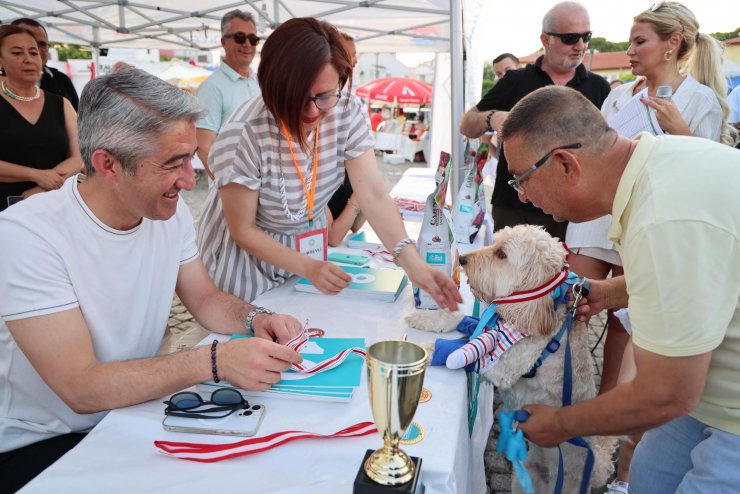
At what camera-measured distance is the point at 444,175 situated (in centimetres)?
206

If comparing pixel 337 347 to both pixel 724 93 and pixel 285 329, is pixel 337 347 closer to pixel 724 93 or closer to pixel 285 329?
pixel 285 329

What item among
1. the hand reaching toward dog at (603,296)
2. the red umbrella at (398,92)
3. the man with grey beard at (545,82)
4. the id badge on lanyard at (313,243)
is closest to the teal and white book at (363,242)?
the id badge on lanyard at (313,243)

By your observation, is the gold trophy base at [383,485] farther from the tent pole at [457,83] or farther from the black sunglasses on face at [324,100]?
the tent pole at [457,83]

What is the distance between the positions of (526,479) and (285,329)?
0.77 meters

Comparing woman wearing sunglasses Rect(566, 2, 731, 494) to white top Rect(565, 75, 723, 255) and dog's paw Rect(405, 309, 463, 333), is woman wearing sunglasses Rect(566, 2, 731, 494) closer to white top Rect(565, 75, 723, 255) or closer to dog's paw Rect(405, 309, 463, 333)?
white top Rect(565, 75, 723, 255)

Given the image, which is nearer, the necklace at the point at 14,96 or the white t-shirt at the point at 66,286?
the white t-shirt at the point at 66,286

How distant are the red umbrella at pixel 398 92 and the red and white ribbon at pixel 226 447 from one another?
17.3 metres

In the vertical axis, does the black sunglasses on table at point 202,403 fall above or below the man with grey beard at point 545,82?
below

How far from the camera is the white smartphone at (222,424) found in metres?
1.14

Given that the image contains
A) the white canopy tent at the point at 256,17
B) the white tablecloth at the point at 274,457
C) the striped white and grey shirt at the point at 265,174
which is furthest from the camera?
the white canopy tent at the point at 256,17

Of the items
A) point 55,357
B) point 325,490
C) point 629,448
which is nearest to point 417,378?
point 325,490

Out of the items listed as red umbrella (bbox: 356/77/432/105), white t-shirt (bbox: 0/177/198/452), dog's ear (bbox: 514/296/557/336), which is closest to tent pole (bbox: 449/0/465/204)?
dog's ear (bbox: 514/296/557/336)

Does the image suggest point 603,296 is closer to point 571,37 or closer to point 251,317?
point 251,317

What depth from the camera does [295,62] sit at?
5.79 ft
